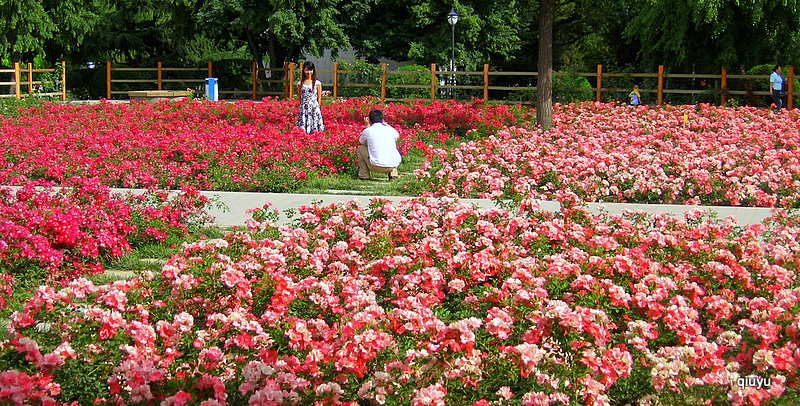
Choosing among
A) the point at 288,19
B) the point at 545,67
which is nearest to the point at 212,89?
the point at 288,19

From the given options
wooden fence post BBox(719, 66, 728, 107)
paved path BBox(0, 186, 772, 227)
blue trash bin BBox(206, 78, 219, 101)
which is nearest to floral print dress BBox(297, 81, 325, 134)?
paved path BBox(0, 186, 772, 227)

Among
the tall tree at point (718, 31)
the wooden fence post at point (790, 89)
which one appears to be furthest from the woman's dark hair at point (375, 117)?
the wooden fence post at point (790, 89)

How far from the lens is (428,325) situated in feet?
16.4

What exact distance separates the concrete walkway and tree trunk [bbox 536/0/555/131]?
867cm

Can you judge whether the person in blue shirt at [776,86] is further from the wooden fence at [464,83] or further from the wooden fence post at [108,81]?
the wooden fence post at [108,81]

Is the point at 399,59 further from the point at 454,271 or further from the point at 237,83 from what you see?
the point at 454,271

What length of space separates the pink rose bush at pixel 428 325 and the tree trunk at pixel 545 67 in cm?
1219

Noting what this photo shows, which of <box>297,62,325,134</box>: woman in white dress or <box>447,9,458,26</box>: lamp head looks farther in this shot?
<box>447,9,458,26</box>: lamp head

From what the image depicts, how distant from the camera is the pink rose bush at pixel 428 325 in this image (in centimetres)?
457

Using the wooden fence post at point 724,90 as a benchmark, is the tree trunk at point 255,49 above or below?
above

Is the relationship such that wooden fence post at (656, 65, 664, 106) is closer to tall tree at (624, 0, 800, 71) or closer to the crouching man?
tall tree at (624, 0, 800, 71)

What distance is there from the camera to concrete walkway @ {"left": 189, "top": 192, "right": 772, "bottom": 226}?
9805 millimetres

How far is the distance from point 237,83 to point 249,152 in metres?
28.2

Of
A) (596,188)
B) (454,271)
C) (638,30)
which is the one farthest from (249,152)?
(638,30)
